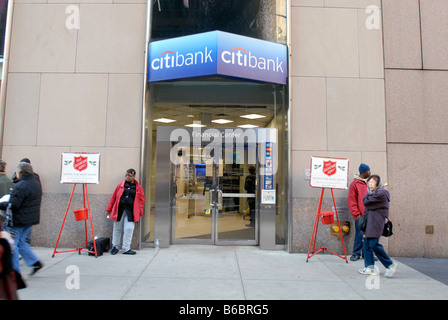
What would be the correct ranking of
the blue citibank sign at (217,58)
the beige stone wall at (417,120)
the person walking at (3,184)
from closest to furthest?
1. the person walking at (3,184)
2. the blue citibank sign at (217,58)
3. the beige stone wall at (417,120)

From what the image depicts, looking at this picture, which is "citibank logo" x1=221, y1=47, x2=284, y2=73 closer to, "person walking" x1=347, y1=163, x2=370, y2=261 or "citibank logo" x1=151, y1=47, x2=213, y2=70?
"citibank logo" x1=151, y1=47, x2=213, y2=70

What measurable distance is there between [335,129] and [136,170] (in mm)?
4480

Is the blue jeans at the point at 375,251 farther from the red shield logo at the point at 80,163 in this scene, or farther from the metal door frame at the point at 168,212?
the red shield logo at the point at 80,163

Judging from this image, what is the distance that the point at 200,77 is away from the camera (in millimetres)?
6840

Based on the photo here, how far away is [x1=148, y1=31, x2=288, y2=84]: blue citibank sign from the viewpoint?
20.9 ft

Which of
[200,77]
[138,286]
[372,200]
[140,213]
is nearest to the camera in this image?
[138,286]

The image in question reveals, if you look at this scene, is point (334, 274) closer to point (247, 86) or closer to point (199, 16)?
point (247, 86)

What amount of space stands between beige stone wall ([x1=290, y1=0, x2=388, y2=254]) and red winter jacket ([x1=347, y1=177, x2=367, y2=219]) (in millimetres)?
414

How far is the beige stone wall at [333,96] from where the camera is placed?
658 centimetres

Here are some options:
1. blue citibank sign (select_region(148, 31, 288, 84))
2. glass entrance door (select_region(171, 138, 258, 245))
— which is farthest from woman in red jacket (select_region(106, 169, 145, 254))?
blue citibank sign (select_region(148, 31, 288, 84))

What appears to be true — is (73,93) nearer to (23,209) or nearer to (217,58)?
(23,209)

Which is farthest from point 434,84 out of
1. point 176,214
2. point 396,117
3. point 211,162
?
point 176,214

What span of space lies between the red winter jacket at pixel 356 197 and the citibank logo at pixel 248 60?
294 cm

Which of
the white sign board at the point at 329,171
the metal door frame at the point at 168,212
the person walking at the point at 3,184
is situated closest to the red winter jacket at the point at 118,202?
the metal door frame at the point at 168,212
